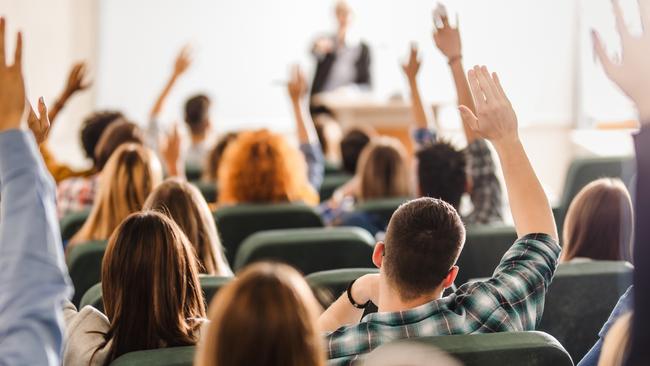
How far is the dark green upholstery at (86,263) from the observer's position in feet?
9.25

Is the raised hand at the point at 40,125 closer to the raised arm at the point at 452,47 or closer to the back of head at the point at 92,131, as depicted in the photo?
the raised arm at the point at 452,47

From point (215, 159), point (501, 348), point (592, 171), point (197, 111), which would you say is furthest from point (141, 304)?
point (197, 111)

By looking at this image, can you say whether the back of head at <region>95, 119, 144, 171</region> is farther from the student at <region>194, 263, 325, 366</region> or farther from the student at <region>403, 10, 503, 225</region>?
the student at <region>194, 263, 325, 366</region>

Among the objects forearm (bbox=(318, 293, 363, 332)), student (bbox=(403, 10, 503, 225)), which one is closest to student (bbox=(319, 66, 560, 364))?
forearm (bbox=(318, 293, 363, 332))

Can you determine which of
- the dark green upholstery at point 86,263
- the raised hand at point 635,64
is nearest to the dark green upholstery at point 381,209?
the dark green upholstery at point 86,263

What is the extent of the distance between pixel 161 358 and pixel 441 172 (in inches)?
78.3

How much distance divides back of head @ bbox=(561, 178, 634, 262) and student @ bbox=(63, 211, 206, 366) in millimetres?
1359

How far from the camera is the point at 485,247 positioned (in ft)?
9.93

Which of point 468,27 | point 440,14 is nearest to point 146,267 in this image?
point 440,14

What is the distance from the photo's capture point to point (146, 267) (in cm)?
199

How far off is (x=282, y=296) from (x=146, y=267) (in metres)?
0.80

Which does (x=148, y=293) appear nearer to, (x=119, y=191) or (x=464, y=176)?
(x=119, y=191)

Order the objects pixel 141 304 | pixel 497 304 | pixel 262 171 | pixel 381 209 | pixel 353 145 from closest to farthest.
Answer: pixel 497 304 < pixel 141 304 < pixel 381 209 < pixel 262 171 < pixel 353 145

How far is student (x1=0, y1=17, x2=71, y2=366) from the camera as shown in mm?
1210
